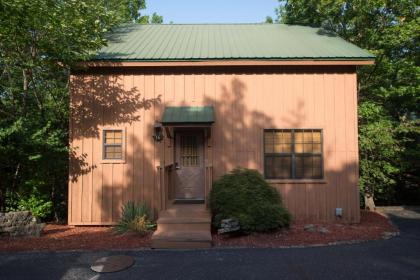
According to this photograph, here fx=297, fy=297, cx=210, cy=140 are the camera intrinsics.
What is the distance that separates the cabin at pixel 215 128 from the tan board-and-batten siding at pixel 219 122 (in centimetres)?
3

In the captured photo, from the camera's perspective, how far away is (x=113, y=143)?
9047 millimetres

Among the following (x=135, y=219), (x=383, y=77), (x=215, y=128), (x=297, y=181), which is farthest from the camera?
(x=383, y=77)

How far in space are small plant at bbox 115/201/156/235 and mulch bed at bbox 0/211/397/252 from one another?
0.60 ft

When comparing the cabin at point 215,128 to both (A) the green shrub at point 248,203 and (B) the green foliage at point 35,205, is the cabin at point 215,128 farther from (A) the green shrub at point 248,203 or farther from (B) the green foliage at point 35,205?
(B) the green foliage at point 35,205

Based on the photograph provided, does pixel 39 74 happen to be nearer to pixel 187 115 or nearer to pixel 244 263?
pixel 187 115

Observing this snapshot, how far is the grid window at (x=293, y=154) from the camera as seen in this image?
9.02 m

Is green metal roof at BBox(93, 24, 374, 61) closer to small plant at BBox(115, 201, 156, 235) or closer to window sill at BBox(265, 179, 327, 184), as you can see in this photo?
window sill at BBox(265, 179, 327, 184)

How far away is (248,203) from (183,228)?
1.71 meters

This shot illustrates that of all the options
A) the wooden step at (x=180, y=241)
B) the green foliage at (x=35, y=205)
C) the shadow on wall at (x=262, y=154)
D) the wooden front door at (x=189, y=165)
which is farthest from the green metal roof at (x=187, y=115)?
the green foliage at (x=35, y=205)

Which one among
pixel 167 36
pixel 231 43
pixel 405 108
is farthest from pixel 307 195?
pixel 405 108

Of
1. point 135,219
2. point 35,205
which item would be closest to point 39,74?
point 35,205

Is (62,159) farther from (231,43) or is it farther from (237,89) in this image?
(231,43)

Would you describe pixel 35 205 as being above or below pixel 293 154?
below

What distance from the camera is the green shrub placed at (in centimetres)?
718
